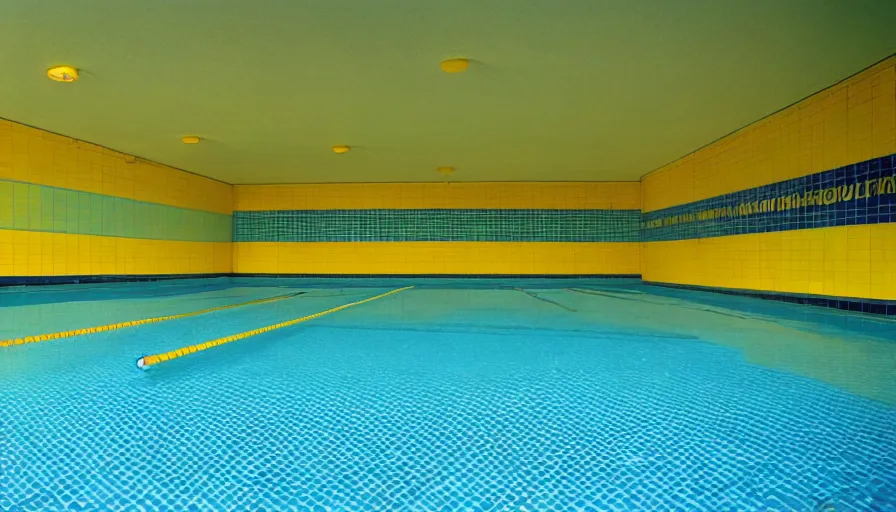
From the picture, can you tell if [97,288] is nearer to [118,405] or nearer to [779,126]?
[118,405]

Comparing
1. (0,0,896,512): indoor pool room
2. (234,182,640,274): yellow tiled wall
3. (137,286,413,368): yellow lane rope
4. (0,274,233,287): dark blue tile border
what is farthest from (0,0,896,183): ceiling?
(234,182,640,274): yellow tiled wall

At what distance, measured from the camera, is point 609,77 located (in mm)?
4453

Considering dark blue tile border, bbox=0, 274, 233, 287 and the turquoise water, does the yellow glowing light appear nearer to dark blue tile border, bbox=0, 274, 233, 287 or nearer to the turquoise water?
the turquoise water

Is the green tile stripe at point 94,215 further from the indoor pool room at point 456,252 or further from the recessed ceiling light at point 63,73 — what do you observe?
the recessed ceiling light at point 63,73

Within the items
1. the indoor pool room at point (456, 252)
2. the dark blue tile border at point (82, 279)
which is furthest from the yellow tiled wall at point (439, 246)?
the dark blue tile border at point (82, 279)

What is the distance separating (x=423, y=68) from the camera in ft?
14.0

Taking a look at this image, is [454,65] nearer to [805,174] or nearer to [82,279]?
[805,174]

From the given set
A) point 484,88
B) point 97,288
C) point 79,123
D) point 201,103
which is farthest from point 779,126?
point 97,288

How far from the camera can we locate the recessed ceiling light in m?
4.19

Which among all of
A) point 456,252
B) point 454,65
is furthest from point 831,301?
point 456,252

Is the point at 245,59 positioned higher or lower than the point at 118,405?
higher

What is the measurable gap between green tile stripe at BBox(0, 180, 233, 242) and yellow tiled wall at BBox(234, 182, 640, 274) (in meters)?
1.28

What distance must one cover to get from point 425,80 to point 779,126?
407 centimetres

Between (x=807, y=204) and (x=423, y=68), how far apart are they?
4.14 meters
